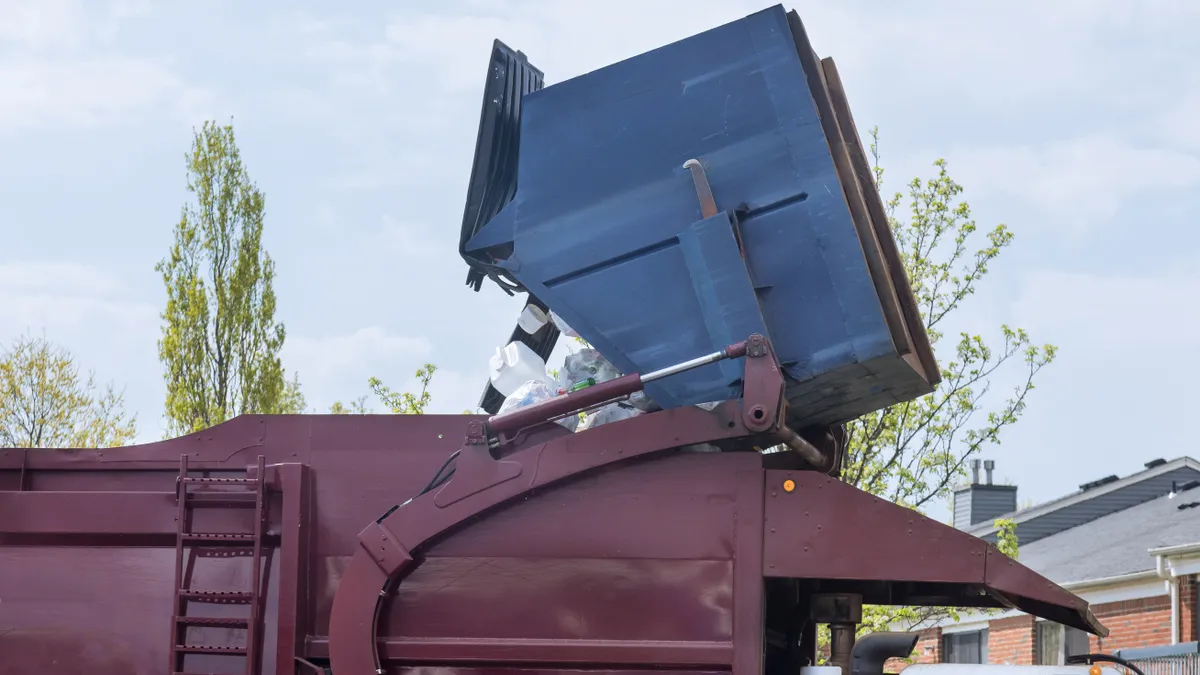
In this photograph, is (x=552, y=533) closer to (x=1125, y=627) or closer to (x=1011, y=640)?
(x=1125, y=627)

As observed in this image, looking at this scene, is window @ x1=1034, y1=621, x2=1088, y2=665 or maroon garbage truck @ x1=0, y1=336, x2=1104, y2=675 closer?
maroon garbage truck @ x1=0, y1=336, x2=1104, y2=675

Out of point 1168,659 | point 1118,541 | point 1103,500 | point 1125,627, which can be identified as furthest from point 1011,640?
point 1168,659

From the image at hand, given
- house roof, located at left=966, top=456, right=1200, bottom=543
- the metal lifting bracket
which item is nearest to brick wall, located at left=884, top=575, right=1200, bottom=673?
house roof, located at left=966, top=456, right=1200, bottom=543

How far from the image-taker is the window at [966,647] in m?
18.5

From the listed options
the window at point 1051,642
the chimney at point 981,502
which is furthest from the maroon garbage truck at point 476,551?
the chimney at point 981,502

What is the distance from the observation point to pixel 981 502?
27.6 metres

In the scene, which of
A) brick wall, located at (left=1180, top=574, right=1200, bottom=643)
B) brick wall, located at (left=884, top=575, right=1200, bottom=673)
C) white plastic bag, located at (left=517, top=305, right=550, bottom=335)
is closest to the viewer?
white plastic bag, located at (left=517, top=305, right=550, bottom=335)

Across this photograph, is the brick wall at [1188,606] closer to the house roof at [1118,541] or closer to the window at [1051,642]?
the house roof at [1118,541]

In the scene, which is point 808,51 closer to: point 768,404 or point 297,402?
point 768,404

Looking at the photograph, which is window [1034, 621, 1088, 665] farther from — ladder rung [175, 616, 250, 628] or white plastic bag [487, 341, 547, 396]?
ladder rung [175, 616, 250, 628]

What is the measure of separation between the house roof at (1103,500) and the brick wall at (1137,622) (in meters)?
6.71

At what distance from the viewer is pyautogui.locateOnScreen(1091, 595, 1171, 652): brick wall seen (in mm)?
15172

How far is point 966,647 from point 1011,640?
2.15m

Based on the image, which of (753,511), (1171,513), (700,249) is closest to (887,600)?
(753,511)
